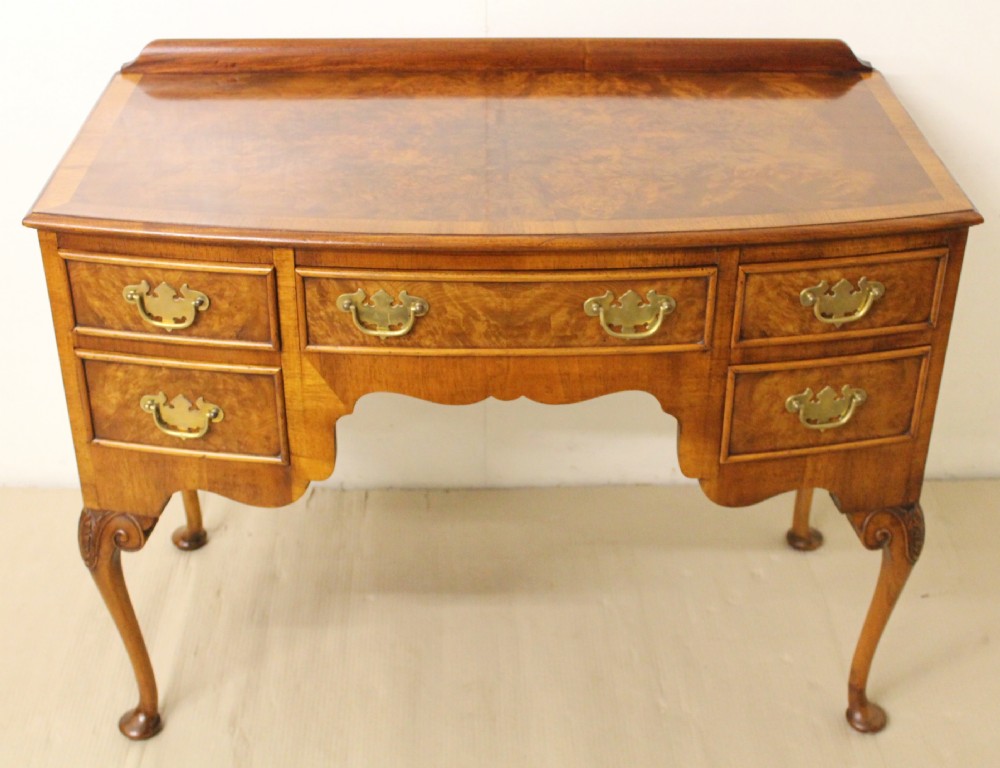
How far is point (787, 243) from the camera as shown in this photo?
5.21 feet

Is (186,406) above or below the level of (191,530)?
above

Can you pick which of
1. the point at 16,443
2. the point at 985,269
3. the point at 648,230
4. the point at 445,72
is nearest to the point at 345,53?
the point at 445,72

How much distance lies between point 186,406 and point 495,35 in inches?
33.3

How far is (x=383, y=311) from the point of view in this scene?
5.31 ft

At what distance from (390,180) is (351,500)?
1.01 metres

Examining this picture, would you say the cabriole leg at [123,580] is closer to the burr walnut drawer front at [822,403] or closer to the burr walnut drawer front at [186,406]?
the burr walnut drawer front at [186,406]

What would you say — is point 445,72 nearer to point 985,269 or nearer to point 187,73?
Answer: point 187,73

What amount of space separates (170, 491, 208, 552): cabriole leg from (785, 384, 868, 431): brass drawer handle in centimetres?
118

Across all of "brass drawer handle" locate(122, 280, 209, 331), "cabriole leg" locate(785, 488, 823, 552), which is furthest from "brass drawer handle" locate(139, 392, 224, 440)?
"cabriole leg" locate(785, 488, 823, 552)

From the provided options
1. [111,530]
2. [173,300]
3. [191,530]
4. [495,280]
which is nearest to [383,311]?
[495,280]

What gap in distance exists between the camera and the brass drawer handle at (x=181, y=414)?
1711 mm

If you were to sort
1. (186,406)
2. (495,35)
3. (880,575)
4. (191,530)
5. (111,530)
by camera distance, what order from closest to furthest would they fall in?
(186,406), (111,530), (880,575), (495,35), (191,530)

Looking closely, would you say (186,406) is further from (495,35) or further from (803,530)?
(803,530)

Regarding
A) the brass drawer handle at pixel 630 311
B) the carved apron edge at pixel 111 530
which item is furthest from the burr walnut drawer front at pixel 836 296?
the carved apron edge at pixel 111 530
